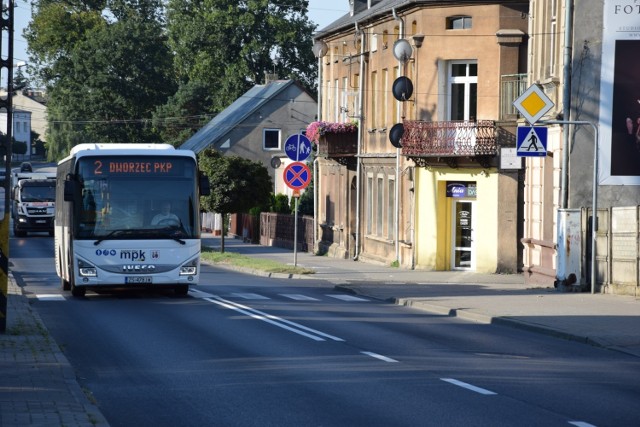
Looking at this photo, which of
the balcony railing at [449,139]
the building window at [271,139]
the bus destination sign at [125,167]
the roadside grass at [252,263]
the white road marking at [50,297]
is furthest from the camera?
the building window at [271,139]

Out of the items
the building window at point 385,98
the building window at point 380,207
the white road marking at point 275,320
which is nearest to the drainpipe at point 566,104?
the white road marking at point 275,320

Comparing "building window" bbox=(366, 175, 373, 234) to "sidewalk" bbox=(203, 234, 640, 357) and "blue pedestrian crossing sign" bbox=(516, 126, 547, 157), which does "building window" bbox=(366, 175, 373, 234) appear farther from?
"blue pedestrian crossing sign" bbox=(516, 126, 547, 157)

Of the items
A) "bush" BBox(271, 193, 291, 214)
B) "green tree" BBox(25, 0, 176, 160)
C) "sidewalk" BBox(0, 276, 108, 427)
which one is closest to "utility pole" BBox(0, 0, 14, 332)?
"sidewalk" BBox(0, 276, 108, 427)

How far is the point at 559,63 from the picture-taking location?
26.4 meters

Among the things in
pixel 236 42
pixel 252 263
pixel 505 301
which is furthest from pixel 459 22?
pixel 236 42

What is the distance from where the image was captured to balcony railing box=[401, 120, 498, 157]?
107 feet

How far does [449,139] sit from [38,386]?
76.2 feet

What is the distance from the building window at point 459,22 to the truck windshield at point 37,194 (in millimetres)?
28223

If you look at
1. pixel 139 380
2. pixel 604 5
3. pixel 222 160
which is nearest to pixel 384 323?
pixel 139 380

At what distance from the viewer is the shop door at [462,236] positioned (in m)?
34.6

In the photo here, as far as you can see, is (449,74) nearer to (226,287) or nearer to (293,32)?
(226,287)

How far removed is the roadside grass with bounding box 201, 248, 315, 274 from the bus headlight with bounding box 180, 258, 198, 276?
35.0 ft

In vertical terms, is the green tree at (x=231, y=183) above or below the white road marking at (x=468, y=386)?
above

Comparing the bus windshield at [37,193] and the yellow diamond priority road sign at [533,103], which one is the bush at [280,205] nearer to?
A: the bus windshield at [37,193]
